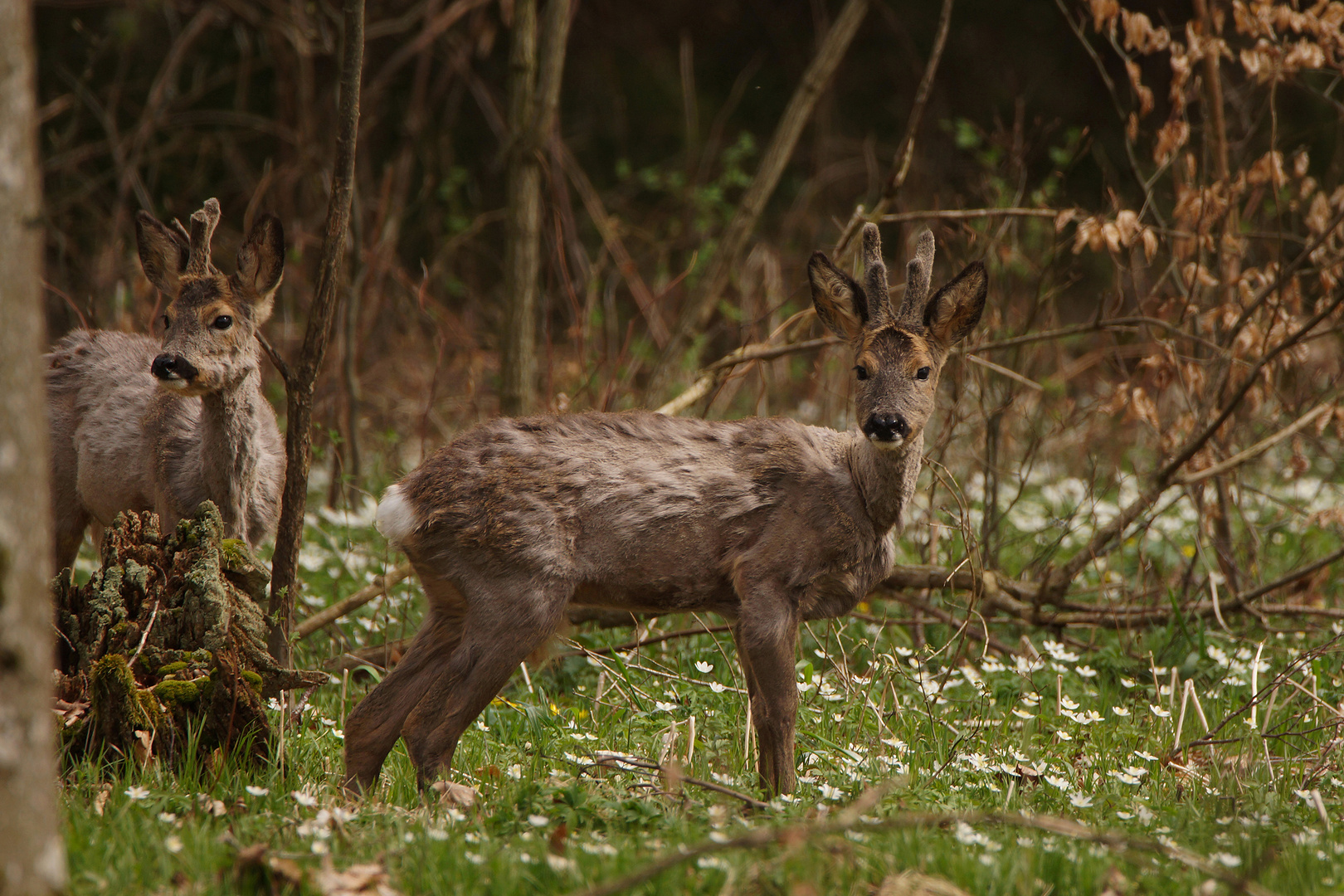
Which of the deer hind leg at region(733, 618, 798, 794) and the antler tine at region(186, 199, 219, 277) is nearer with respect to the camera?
the deer hind leg at region(733, 618, 798, 794)

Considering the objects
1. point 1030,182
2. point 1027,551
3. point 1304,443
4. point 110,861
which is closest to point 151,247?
point 110,861

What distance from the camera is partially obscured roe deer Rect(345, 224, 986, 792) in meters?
4.22

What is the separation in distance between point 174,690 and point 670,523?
179 cm

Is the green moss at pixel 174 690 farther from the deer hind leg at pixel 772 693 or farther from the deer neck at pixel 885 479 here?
the deer neck at pixel 885 479

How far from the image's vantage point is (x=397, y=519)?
4.31m

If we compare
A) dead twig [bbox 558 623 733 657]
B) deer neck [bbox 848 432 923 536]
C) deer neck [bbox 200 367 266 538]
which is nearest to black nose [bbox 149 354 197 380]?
deer neck [bbox 200 367 266 538]

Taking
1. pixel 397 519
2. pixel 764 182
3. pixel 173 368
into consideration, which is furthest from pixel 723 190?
pixel 397 519

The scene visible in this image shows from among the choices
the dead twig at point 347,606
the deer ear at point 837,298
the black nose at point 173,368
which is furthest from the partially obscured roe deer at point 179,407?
the deer ear at point 837,298

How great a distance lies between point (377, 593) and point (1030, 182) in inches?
291

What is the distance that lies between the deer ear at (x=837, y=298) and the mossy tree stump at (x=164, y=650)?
235cm

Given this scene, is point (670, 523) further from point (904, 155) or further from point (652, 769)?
point (904, 155)

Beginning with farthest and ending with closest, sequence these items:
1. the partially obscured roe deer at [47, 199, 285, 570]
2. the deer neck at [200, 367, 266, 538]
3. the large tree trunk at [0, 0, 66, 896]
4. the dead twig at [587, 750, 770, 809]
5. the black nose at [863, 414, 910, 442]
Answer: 1. the deer neck at [200, 367, 266, 538]
2. the partially obscured roe deer at [47, 199, 285, 570]
3. the black nose at [863, 414, 910, 442]
4. the dead twig at [587, 750, 770, 809]
5. the large tree trunk at [0, 0, 66, 896]

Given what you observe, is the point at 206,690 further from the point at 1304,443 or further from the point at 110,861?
the point at 1304,443

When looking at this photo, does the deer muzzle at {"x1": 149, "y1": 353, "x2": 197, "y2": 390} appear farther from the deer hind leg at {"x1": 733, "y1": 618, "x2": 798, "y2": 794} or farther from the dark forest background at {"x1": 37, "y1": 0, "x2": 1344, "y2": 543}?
the deer hind leg at {"x1": 733, "y1": 618, "x2": 798, "y2": 794}
